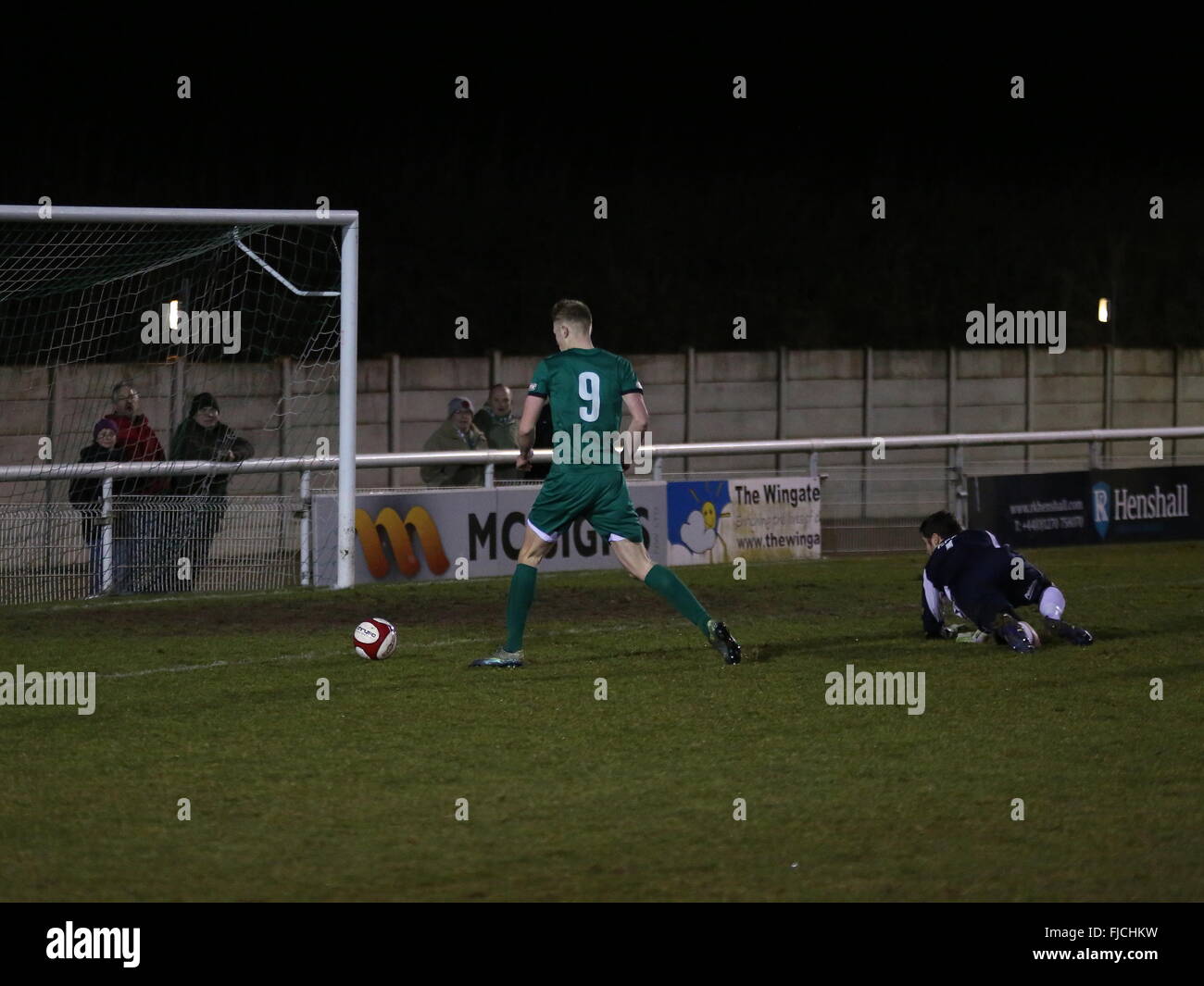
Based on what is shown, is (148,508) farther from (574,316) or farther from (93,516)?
(574,316)

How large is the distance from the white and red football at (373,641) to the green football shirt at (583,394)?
1.42m

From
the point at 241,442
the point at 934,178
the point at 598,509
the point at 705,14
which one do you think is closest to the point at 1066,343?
the point at 934,178

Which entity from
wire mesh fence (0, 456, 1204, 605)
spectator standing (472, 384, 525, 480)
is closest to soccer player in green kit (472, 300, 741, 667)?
wire mesh fence (0, 456, 1204, 605)

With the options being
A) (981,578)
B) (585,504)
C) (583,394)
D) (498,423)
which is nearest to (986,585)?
(981,578)

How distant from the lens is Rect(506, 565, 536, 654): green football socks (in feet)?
27.0

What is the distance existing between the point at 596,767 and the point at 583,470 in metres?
2.37

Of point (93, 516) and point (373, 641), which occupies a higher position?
point (93, 516)

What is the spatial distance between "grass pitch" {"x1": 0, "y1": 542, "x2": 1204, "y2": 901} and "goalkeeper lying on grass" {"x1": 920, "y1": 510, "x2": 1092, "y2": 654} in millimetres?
180

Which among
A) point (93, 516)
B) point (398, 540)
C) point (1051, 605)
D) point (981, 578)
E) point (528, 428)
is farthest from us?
point (398, 540)

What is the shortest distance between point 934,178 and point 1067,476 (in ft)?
36.7

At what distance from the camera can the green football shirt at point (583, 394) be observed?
8195 mm

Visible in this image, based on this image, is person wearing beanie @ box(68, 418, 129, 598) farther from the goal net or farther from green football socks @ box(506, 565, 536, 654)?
green football socks @ box(506, 565, 536, 654)

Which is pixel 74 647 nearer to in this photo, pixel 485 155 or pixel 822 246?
pixel 485 155

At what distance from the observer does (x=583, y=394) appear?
8.22m
